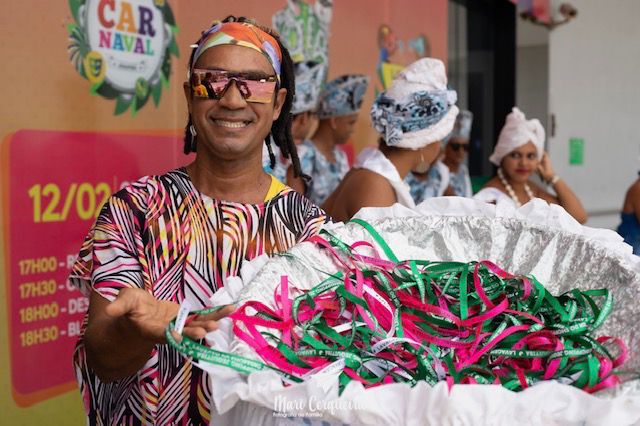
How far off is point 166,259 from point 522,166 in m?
3.78

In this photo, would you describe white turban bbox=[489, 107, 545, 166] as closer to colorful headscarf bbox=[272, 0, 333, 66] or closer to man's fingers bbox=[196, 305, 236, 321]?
colorful headscarf bbox=[272, 0, 333, 66]

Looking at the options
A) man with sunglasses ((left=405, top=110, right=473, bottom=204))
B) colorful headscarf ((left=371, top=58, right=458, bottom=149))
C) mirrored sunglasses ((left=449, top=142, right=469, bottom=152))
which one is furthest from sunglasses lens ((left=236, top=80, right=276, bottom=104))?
mirrored sunglasses ((left=449, top=142, right=469, bottom=152))

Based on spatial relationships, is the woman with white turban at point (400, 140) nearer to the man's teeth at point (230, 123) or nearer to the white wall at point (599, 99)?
the man's teeth at point (230, 123)

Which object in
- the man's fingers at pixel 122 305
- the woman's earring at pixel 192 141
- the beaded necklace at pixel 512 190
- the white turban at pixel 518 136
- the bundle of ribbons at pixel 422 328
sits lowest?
the beaded necklace at pixel 512 190

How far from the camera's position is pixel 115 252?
63.7 inches

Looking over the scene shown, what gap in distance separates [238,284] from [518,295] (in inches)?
20.2

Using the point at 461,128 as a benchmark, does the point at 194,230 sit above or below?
below

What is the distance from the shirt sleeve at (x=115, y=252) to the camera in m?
1.59

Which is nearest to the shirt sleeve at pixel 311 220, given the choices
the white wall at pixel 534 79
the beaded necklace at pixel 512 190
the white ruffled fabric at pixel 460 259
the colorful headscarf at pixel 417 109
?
the white ruffled fabric at pixel 460 259

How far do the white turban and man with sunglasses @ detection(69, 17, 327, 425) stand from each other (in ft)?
11.4

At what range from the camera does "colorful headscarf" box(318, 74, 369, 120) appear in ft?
15.8

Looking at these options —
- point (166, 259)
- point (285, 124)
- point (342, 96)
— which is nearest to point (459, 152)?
point (342, 96)

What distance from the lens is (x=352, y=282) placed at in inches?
58.4

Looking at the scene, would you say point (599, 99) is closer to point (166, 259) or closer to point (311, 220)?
point (311, 220)
